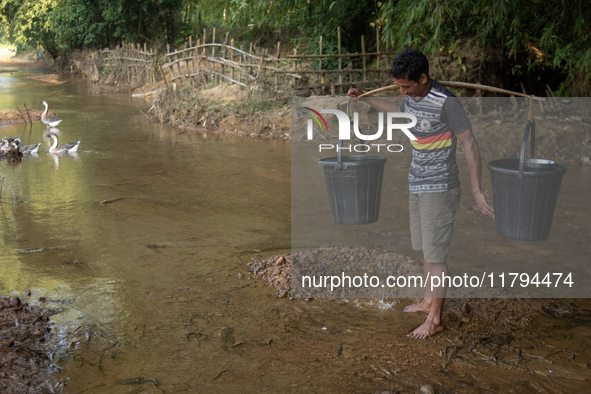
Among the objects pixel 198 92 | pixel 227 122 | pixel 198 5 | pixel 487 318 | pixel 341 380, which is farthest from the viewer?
pixel 198 5

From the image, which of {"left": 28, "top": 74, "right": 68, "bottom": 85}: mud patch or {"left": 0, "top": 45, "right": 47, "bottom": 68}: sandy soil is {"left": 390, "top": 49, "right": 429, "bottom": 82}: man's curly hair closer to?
{"left": 28, "top": 74, "right": 68, "bottom": 85}: mud patch

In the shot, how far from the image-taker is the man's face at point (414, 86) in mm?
3346

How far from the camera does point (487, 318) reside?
3.98 metres

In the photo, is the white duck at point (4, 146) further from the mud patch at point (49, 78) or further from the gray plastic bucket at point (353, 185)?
the mud patch at point (49, 78)

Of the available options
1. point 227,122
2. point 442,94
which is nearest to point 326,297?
point 442,94

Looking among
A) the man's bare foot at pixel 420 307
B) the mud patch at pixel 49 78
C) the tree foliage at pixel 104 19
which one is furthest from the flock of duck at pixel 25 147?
the mud patch at pixel 49 78

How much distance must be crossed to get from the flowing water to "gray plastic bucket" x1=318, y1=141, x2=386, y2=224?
80cm

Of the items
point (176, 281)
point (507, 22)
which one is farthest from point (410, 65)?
point (507, 22)

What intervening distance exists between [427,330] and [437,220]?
2.62ft

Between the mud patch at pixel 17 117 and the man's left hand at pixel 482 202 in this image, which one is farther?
the mud patch at pixel 17 117

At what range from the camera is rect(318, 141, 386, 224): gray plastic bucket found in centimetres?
438

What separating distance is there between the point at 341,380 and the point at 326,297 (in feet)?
4.07

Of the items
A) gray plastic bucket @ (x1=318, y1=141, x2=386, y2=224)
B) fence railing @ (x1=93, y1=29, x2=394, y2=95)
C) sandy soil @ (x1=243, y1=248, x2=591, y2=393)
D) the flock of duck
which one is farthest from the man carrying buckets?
fence railing @ (x1=93, y1=29, x2=394, y2=95)

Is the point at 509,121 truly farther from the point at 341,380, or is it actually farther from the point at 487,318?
the point at 341,380
